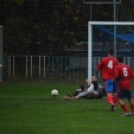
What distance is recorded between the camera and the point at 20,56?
39688 millimetres

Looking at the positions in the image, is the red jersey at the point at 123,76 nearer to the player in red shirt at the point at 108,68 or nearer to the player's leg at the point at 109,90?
the player's leg at the point at 109,90

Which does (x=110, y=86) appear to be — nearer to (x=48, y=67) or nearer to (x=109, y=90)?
(x=109, y=90)

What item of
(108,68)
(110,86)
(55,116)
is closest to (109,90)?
(110,86)

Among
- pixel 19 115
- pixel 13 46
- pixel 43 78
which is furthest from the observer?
pixel 13 46

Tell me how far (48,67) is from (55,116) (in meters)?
17.6

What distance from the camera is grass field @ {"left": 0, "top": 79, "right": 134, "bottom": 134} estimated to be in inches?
680

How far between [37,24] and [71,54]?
276 centimetres

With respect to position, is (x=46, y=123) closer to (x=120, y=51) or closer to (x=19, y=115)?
(x=19, y=115)

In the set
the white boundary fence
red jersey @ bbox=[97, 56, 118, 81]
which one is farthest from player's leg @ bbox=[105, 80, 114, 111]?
the white boundary fence

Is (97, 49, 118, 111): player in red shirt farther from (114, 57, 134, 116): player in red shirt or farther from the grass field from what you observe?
(114, 57, 134, 116): player in red shirt

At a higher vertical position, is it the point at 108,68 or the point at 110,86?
the point at 108,68

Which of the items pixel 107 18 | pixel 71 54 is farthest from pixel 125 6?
pixel 71 54

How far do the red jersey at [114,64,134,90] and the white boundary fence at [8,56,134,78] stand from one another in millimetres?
16149

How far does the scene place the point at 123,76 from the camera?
67.8 feet
